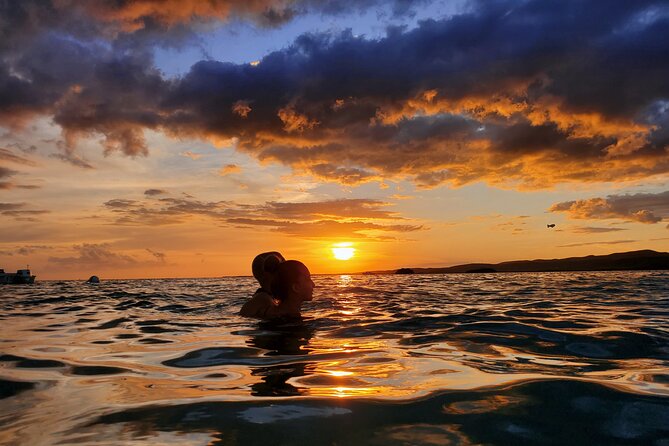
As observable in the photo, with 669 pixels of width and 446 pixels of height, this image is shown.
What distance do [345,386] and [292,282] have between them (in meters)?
5.26

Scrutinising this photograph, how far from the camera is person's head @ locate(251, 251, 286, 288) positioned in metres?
8.85

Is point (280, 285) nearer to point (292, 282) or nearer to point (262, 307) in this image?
point (292, 282)

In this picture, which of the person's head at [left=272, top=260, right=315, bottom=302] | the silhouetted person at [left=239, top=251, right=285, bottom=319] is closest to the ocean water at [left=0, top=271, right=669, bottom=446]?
the person's head at [left=272, top=260, right=315, bottom=302]

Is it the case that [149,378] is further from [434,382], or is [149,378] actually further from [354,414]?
[434,382]

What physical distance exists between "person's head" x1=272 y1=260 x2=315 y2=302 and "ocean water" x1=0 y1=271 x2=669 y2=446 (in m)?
1.20

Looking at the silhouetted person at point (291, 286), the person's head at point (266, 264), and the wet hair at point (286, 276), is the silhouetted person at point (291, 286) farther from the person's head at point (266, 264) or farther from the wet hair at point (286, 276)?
the person's head at point (266, 264)

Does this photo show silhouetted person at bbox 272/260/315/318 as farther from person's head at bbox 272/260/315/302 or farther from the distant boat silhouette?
the distant boat silhouette

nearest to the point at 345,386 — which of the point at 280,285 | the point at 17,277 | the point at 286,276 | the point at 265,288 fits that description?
the point at 286,276

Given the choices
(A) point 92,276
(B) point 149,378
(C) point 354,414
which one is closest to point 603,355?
(C) point 354,414

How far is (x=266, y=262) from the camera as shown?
8.84 metres

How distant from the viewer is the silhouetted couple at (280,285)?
348 inches

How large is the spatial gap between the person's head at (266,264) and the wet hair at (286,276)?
0.39 ft

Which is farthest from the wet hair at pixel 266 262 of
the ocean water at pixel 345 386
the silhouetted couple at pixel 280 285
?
the ocean water at pixel 345 386

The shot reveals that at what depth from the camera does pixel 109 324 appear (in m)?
9.54
